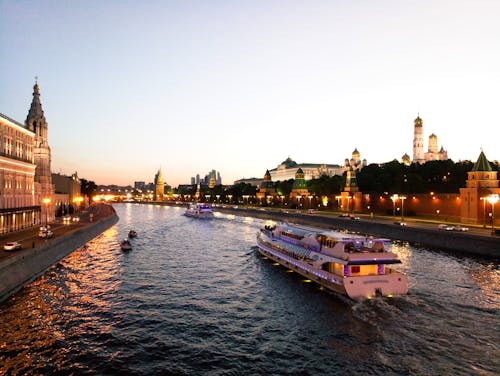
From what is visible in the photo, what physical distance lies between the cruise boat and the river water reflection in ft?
4.20

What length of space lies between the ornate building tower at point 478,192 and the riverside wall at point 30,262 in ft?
269

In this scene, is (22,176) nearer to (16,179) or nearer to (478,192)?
(16,179)

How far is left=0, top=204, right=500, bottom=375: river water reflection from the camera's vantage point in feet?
80.8

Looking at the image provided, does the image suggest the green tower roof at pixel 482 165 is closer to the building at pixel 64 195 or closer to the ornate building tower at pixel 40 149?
the ornate building tower at pixel 40 149

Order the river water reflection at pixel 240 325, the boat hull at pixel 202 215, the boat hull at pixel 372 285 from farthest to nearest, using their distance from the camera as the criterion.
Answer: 1. the boat hull at pixel 202 215
2. the boat hull at pixel 372 285
3. the river water reflection at pixel 240 325

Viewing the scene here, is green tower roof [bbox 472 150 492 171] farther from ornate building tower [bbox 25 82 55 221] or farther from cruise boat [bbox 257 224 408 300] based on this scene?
ornate building tower [bbox 25 82 55 221]

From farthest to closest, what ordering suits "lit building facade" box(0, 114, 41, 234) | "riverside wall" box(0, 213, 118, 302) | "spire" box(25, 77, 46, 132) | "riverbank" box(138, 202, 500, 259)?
"spire" box(25, 77, 46, 132) → "lit building facade" box(0, 114, 41, 234) → "riverbank" box(138, 202, 500, 259) → "riverside wall" box(0, 213, 118, 302)

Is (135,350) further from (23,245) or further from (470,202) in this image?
(470,202)

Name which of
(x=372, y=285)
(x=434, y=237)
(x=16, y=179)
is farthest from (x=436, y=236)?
(x=16, y=179)

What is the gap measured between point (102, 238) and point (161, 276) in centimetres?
4389

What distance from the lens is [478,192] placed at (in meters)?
86.6

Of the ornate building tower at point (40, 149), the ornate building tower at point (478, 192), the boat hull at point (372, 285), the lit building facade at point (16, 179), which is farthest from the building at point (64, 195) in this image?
the ornate building tower at point (478, 192)

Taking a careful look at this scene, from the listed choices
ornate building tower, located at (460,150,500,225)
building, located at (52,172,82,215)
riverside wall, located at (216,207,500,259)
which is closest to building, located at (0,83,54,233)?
building, located at (52,172,82,215)

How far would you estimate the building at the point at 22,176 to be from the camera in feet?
215
